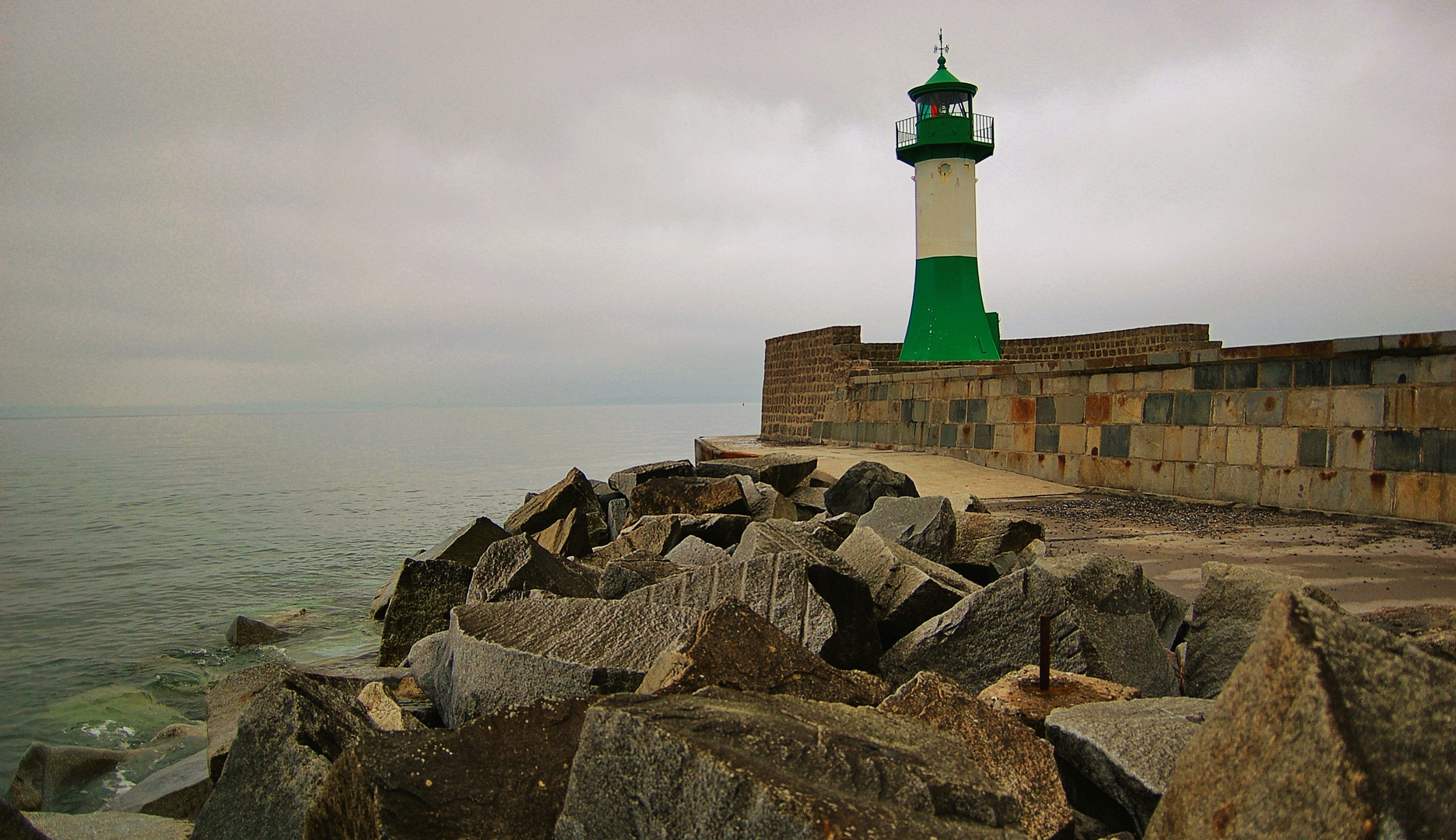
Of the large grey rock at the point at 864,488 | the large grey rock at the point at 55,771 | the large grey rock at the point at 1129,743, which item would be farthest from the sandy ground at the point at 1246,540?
the large grey rock at the point at 55,771

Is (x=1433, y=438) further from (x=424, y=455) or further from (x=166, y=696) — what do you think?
(x=424, y=455)

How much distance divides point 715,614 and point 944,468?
26.1 ft

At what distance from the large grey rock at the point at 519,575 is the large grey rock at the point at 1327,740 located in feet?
9.78

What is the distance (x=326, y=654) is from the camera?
696 cm

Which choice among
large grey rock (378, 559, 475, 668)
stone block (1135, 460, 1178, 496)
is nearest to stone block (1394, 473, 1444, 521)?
stone block (1135, 460, 1178, 496)

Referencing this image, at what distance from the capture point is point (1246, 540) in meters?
5.89

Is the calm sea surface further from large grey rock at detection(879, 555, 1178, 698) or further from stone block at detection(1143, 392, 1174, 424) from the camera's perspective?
stone block at detection(1143, 392, 1174, 424)

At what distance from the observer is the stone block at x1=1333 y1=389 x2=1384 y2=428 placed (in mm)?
6738

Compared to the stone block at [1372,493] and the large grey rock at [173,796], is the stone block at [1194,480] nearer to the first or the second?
the stone block at [1372,493]

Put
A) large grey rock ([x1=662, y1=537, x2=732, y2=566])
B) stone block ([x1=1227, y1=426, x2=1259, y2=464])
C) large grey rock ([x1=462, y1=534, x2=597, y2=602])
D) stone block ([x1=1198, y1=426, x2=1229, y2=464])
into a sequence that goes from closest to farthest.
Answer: large grey rock ([x1=462, y1=534, x2=597, y2=602]) < large grey rock ([x1=662, y1=537, x2=732, y2=566]) < stone block ([x1=1227, y1=426, x2=1259, y2=464]) < stone block ([x1=1198, y1=426, x2=1229, y2=464])

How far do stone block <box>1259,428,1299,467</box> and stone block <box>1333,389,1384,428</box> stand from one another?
32cm

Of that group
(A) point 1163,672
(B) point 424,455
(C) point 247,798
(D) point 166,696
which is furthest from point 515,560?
(B) point 424,455

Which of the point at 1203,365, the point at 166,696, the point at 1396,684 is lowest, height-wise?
the point at 166,696

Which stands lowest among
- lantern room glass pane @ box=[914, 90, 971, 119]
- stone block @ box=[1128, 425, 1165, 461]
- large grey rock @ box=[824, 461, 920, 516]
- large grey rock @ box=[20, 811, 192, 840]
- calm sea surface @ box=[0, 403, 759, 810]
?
calm sea surface @ box=[0, 403, 759, 810]
